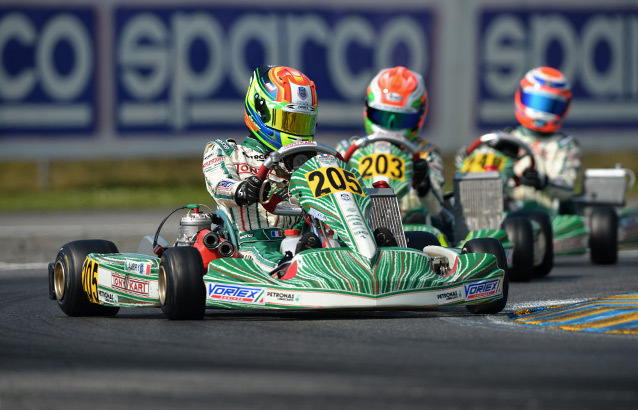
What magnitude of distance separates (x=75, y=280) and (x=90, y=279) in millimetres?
147

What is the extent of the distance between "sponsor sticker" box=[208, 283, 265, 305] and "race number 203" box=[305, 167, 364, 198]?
71cm

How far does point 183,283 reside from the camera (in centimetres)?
708

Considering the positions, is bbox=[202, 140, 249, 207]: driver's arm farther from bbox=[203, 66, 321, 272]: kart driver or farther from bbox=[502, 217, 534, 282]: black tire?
bbox=[502, 217, 534, 282]: black tire

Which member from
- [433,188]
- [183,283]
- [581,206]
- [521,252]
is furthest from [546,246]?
[183,283]

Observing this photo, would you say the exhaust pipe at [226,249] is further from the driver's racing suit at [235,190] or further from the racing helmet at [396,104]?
the racing helmet at [396,104]

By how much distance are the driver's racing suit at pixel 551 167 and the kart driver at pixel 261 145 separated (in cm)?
453

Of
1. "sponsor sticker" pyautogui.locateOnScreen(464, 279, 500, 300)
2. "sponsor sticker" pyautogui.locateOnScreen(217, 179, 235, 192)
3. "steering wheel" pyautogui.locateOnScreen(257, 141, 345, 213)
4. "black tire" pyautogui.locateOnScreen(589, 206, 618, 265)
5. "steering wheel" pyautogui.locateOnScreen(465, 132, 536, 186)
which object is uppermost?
"steering wheel" pyautogui.locateOnScreen(257, 141, 345, 213)

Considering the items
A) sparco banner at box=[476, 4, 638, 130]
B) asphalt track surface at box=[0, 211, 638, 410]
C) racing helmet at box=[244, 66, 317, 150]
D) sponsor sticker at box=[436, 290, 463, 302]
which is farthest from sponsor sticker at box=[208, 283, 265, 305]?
sparco banner at box=[476, 4, 638, 130]

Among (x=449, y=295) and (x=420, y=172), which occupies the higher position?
(x=420, y=172)

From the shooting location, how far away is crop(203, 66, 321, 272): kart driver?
26.4 ft

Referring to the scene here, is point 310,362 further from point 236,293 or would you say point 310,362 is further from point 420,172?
point 420,172

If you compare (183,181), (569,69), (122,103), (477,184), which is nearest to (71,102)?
(122,103)

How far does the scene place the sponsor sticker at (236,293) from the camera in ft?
23.0

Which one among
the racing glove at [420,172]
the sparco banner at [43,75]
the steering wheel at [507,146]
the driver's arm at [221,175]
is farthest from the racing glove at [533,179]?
the sparco banner at [43,75]
